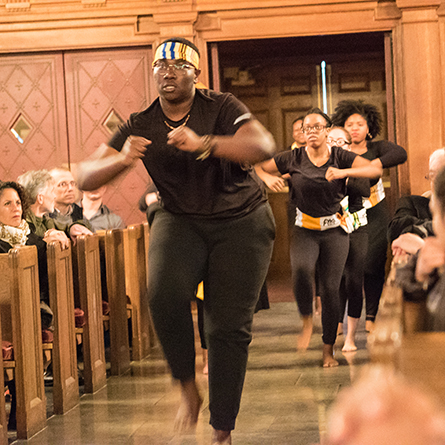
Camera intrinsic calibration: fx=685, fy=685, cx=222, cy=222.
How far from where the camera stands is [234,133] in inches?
94.7

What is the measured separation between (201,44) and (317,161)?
117 inches

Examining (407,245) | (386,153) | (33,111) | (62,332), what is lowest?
(62,332)

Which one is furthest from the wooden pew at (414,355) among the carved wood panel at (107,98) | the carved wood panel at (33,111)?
the carved wood panel at (33,111)

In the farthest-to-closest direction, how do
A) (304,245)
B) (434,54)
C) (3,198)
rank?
1. (434,54)
2. (304,245)
3. (3,198)

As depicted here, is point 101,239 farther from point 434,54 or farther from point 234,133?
point 434,54

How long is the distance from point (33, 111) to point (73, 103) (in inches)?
17.1

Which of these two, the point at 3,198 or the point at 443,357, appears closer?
the point at 443,357

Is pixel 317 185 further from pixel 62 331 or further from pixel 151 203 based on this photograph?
pixel 62 331

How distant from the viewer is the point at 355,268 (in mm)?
4785

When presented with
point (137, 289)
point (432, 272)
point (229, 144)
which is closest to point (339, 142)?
point (137, 289)

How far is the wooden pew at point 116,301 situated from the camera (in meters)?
4.48

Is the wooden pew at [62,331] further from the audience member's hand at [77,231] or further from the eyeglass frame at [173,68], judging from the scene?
the eyeglass frame at [173,68]

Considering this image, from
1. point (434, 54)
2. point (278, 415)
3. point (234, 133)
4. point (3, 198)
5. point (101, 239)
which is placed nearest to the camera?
point (234, 133)

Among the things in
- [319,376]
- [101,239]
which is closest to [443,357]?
[319,376]
